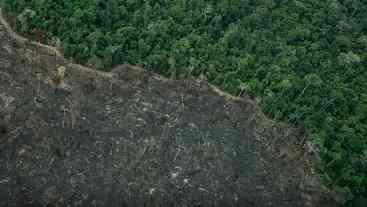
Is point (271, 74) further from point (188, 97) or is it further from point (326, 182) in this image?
point (326, 182)

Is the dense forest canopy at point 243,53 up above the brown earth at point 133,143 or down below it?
above

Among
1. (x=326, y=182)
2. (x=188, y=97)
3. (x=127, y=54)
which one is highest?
(x=127, y=54)

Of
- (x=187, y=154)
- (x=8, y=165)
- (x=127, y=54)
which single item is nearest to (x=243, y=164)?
(x=187, y=154)

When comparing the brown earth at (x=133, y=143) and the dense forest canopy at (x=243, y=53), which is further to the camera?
the dense forest canopy at (x=243, y=53)

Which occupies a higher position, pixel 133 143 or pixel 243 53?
pixel 243 53

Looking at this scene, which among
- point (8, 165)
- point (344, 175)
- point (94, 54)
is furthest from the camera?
point (94, 54)

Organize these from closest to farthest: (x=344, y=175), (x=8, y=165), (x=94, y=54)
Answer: (x=8, y=165)
(x=344, y=175)
(x=94, y=54)
